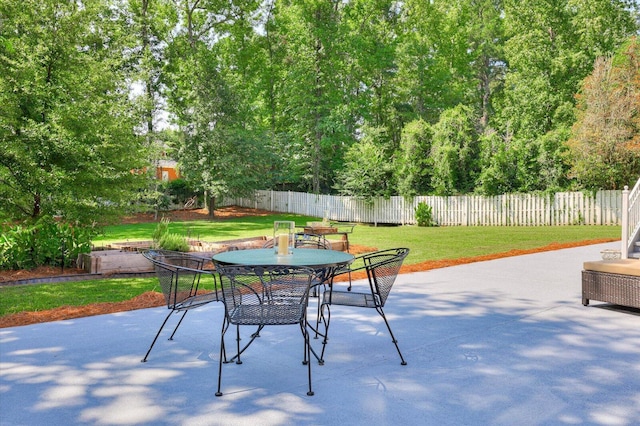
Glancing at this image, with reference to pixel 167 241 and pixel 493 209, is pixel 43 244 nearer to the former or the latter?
pixel 167 241

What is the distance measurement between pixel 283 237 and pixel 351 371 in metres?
1.23

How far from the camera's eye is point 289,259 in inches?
150

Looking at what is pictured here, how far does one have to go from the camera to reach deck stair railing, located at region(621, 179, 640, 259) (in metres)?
8.41

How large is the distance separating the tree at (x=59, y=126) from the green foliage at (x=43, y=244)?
1.07ft

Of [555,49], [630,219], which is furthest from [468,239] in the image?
[555,49]

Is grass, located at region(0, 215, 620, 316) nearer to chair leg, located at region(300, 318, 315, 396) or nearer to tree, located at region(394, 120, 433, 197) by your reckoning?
chair leg, located at region(300, 318, 315, 396)

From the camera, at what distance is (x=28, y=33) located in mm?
Result: 8422

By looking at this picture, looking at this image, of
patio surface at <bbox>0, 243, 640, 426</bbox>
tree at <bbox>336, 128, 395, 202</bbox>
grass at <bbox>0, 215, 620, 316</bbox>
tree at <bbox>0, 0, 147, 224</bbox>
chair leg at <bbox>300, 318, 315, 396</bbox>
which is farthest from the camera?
tree at <bbox>336, 128, 395, 202</bbox>

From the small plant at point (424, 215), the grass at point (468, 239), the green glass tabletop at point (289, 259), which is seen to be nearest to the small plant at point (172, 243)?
the grass at point (468, 239)

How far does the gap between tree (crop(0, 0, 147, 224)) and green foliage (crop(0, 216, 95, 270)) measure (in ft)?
1.07

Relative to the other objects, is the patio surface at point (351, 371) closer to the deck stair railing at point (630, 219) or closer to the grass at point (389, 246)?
the grass at point (389, 246)

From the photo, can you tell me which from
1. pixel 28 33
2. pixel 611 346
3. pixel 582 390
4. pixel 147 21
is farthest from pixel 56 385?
pixel 147 21

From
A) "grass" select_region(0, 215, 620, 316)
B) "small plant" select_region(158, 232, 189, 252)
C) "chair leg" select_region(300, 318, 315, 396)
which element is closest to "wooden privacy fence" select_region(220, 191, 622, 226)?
"grass" select_region(0, 215, 620, 316)

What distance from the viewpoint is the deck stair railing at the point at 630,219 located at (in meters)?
8.41
